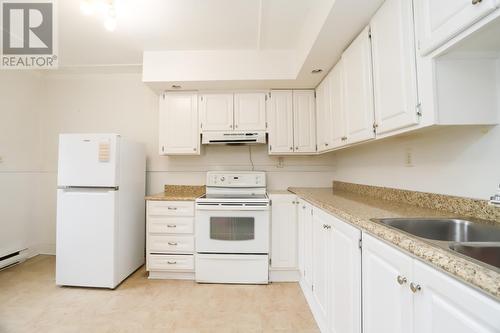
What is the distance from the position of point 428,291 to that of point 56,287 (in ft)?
A: 10.5

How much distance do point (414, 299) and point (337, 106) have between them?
171cm

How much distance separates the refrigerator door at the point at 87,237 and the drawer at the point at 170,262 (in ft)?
1.25

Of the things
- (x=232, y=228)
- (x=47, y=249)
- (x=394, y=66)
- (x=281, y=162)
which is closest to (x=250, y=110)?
(x=281, y=162)

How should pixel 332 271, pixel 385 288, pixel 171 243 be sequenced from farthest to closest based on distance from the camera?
1. pixel 171 243
2. pixel 332 271
3. pixel 385 288

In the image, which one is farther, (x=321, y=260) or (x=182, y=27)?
(x=182, y=27)

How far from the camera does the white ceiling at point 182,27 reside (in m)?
1.92

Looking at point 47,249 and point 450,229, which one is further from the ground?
point 450,229

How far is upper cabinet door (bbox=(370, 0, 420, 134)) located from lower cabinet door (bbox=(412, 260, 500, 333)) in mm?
761

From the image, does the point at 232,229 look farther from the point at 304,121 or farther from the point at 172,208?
the point at 304,121

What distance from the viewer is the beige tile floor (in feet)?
5.84

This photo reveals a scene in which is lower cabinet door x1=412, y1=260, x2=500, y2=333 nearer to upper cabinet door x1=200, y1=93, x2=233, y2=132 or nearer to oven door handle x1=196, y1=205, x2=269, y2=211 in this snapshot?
oven door handle x1=196, y1=205, x2=269, y2=211

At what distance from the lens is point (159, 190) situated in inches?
126

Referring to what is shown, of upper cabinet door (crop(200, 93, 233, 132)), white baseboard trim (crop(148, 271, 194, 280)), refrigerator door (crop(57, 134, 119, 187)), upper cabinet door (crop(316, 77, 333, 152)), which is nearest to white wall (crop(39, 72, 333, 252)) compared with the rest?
upper cabinet door (crop(200, 93, 233, 132))

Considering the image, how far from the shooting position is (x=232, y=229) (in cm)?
248
